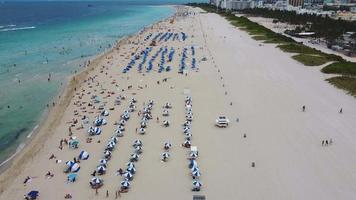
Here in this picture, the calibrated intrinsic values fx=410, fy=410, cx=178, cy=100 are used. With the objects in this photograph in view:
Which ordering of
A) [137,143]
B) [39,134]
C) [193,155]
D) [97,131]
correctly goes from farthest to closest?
[39,134] < [97,131] < [137,143] < [193,155]

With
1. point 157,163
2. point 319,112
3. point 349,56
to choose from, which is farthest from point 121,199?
point 349,56

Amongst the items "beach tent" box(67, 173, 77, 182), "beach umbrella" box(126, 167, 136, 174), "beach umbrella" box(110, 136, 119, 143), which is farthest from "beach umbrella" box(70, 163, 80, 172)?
"beach umbrella" box(110, 136, 119, 143)

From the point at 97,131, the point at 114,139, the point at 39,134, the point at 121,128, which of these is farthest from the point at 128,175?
the point at 39,134

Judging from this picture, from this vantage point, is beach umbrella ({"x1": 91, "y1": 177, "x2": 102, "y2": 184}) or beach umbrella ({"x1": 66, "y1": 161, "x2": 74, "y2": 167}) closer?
beach umbrella ({"x1": 91, "y1": 177, "x2": 102, "y2": 184})

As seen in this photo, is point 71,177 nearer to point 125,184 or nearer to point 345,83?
point 125,184

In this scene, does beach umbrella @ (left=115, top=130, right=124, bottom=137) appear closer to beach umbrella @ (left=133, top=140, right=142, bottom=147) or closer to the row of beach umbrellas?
the row of beach umbrellas

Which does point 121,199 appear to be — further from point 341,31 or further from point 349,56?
point 341,31
